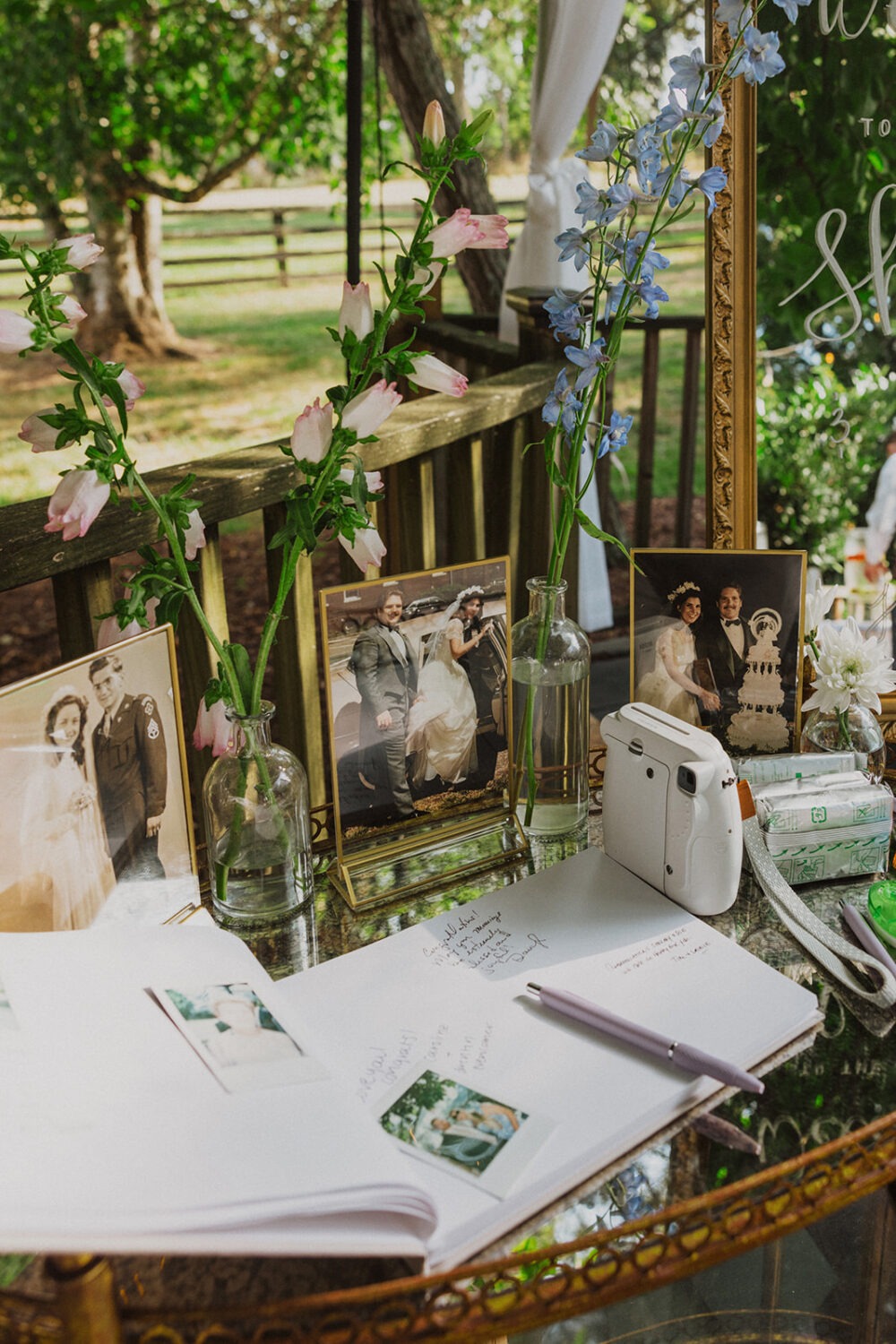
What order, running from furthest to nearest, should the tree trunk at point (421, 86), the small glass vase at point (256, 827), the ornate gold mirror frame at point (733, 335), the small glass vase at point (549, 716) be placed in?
1. the tree trunk at point (421, 86)
2. the ornate gold mirror frame at point (733, 335)
3. the small glass vase at point (549, 716)
4. the small glass vase at point (256, 827)

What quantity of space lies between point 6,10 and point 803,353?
239 inches

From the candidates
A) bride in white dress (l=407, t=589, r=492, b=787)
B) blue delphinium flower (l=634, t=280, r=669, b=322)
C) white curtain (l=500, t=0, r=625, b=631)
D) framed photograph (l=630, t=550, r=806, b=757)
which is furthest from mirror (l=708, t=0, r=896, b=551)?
white curtain (l=500, t=0, r=625, b=631)

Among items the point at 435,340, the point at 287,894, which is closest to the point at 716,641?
the point at 287,894

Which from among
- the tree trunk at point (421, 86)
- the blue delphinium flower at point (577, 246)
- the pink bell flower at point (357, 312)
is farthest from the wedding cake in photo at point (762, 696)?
the tree trunk at point (421, 86)

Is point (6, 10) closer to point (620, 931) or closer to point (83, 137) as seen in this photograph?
point (83, 137)

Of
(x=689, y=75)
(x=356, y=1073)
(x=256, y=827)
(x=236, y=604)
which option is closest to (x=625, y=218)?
(x=689, y=75)

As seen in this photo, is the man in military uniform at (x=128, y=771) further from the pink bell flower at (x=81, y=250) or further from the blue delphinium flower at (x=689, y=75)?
the blue delphinium flower at (x=689, y=75)

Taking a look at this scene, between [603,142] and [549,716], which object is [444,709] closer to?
[549,716]

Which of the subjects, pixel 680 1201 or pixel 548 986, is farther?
pixel 548 986

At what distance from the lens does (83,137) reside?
650 centimetres

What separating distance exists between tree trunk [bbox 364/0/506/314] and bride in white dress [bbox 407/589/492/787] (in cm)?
253

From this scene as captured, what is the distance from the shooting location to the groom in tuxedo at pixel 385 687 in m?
0.92

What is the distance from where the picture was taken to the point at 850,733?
3.40 feet

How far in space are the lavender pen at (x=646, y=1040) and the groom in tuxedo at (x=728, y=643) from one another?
0.39 metres
